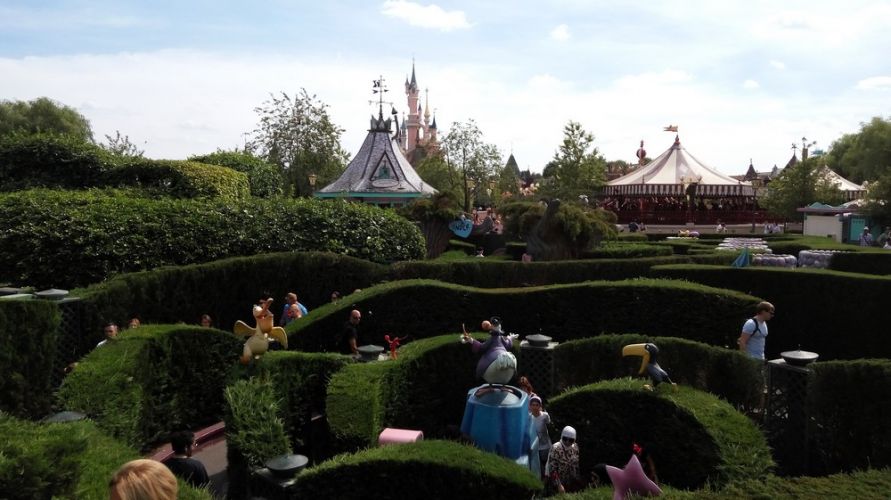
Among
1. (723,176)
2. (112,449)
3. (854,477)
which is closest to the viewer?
(854,477)

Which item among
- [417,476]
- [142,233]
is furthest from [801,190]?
[417,476]

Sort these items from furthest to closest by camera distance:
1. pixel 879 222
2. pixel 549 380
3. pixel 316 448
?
pixel 879 222
pixel 549 380
pixel 316 448

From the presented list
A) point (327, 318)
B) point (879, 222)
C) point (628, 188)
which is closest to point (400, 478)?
point (327, 318)

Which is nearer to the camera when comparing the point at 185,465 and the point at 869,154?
the point at 185,465

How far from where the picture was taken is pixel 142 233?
1179 cm

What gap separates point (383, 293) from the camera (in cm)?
1098

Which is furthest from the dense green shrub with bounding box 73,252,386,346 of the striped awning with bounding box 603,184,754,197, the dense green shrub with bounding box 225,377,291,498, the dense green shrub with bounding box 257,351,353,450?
the striped awning with bounding box 603,184,754,197

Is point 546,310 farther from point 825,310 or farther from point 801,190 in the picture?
point 801,190

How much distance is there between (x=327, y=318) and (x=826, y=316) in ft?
27.9

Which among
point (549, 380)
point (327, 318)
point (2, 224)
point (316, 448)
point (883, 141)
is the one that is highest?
point (883, 141)

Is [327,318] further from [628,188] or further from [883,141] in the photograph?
[883,141]

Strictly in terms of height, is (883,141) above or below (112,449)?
above

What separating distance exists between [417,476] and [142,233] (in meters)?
8.59

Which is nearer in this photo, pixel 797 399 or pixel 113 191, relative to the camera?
pixel 797 399
